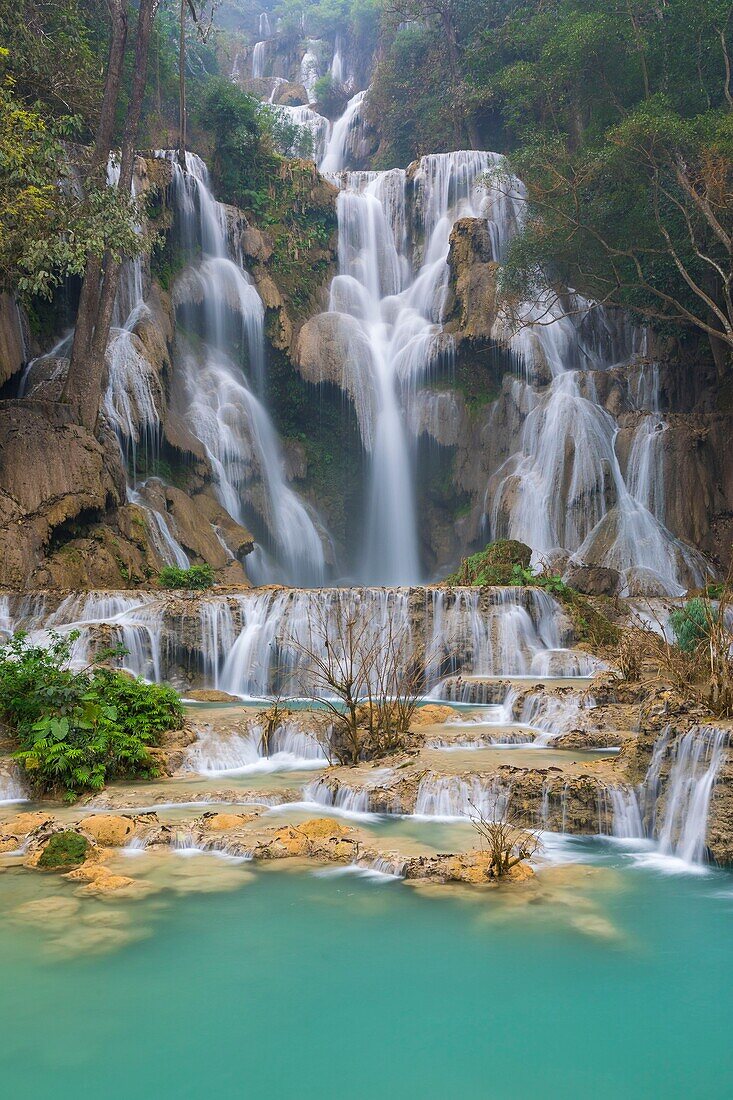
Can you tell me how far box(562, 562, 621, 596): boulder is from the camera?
18.4 metres

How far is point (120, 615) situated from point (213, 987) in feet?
33.5

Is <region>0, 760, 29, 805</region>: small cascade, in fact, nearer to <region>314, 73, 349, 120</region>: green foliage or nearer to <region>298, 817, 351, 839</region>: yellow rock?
<region>298, 817, 351, 839</region>: yellow rock

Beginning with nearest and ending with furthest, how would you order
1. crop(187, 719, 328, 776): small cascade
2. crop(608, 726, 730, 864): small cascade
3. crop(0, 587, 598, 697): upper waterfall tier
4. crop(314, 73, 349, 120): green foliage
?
crop(608, 726, 730, 864): small cascade
crop(187, 719, 328, 776): small cascade
crop(0, 587, 598, 697): upper waterfall tier
crop(314, 73, 349, 120): green foliage

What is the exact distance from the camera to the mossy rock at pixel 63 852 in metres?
6.31

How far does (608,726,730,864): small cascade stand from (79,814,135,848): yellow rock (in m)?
3.74

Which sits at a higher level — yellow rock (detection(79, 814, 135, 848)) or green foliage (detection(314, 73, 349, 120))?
green foliage (detection(314, 73, 349, 120))

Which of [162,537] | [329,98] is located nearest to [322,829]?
[162,537]

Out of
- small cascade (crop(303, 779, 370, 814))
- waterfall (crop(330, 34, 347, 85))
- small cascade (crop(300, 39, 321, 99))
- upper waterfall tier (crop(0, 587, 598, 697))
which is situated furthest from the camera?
small cascade (crop(300, 39, 321, 99))

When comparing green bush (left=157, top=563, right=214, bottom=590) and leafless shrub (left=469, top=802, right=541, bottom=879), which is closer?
leafless shrub (left=469, top=802, right=541, bottom=879)

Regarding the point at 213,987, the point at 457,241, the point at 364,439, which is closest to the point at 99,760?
the point at 213,987

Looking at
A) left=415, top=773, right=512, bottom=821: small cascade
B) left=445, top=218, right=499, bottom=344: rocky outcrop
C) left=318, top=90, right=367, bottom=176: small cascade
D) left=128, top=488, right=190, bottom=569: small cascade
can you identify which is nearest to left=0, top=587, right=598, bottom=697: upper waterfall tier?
left=128, top=488, right=190, bottom=569: small cascade

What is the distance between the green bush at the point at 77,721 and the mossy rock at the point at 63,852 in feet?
5.55

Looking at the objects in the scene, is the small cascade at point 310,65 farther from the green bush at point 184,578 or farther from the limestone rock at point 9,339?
the green bush at point 184,578

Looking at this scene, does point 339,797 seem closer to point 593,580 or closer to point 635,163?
point 593,580
